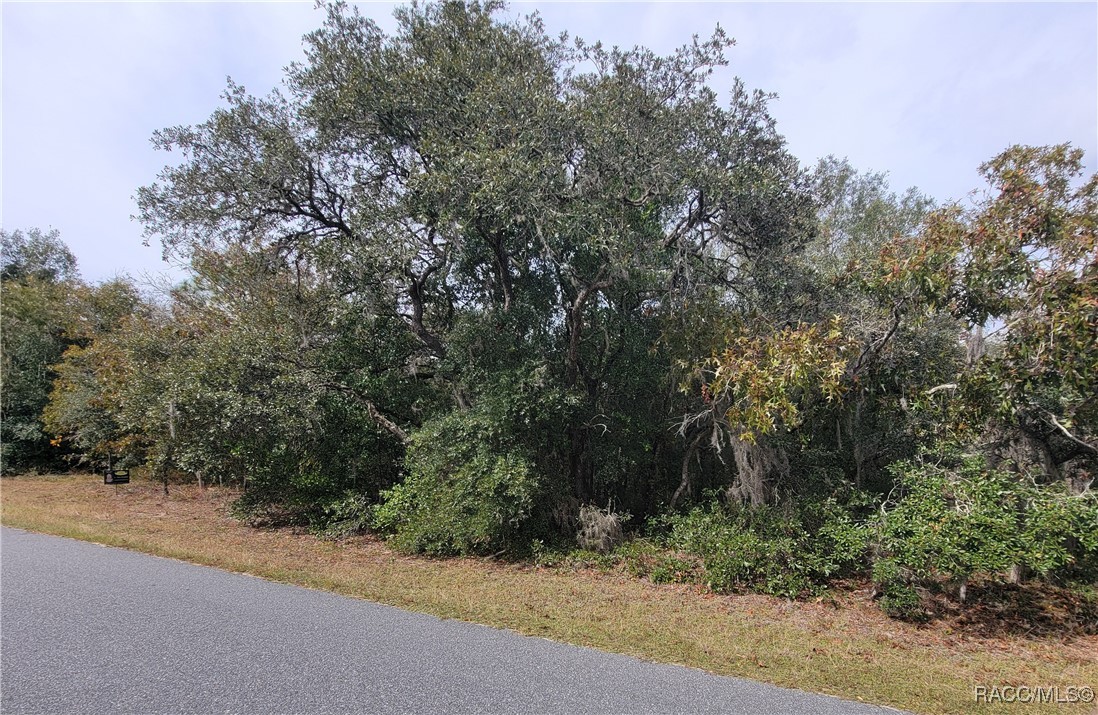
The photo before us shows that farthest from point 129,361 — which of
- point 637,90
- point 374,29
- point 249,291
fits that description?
point 637,90

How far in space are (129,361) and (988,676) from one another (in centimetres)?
1614

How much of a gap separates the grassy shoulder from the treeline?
24.3 inches

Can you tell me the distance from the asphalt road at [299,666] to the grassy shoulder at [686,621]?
0.48 metres

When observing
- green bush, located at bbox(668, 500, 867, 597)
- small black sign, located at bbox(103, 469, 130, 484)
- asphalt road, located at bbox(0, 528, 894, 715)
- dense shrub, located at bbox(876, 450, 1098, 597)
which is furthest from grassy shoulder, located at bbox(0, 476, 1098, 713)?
small black sign, located at bbox(103, 469, 130, 484)

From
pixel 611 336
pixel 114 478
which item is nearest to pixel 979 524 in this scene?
pixel 611 336

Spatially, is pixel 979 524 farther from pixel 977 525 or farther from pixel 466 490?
pixel 466 490

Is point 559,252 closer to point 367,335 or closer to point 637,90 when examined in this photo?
point 637,90

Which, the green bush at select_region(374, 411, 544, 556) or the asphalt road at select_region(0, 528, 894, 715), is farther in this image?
the green bush at select_region(374, 411, 544, 556)

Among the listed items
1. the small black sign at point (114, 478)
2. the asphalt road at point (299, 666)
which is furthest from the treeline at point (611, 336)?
the small black sign at point (114, 478)

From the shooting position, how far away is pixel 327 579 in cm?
761

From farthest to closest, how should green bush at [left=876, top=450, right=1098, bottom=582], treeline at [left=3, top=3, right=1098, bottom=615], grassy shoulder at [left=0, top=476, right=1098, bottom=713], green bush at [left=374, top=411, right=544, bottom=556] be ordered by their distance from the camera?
green bush at [left=374, top=411, right=544, bottom=556]
treeline at [left=3, top=3, right=1098, bottom=615]
green bush at [left=876, top=450, right=1098, bottom=582]
grassy shoulder at [left=0, top=476, right=1098, bottom=713]

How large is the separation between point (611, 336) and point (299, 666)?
770 centimetres

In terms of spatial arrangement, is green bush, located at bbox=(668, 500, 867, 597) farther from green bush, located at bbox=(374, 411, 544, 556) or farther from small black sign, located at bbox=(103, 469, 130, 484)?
small black sign, located at bbox=(103, 469, 130, 484)

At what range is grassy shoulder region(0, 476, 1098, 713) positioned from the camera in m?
4.93
